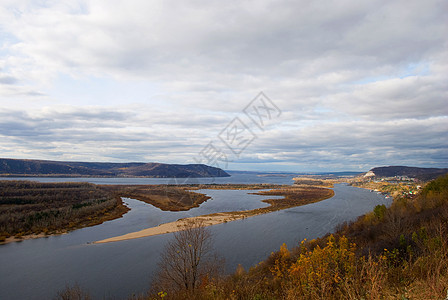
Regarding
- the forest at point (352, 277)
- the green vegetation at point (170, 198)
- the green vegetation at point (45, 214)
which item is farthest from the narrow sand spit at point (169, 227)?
the forest at point (352, 277)

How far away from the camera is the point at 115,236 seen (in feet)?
93.9

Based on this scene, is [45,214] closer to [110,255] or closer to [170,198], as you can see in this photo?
[110,255]

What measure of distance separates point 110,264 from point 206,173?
133 meters

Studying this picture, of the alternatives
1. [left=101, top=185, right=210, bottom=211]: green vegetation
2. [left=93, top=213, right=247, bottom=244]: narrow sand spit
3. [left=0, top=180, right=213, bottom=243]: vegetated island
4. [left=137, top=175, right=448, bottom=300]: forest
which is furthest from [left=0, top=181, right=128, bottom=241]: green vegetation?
[left=137, top=175, right=448, bottom=300]: forest

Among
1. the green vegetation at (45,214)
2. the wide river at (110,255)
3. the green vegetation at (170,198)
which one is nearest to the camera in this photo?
the wide river at (110,255)

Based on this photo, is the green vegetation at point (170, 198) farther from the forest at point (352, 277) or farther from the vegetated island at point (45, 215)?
the forest at point (352, 277)

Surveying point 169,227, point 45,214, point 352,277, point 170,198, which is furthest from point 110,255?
point 170,198

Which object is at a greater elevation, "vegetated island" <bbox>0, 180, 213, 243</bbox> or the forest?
the forest

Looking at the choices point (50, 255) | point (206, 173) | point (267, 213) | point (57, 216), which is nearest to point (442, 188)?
point (267, 213)

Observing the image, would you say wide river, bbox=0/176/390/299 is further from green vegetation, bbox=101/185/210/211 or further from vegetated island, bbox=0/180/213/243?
green vegetation, bbox=101/185/210/211

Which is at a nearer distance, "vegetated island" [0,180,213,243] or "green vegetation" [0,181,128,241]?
"vegetated island" [0,180,213,243]

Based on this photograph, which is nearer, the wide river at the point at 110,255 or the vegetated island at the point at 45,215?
the wide river at the point at 110,255

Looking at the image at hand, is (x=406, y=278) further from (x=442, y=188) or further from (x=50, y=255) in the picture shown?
(x=442, y=188)

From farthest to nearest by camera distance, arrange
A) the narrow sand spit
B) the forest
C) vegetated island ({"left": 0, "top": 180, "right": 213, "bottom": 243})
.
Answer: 1. vegetated island ({"left": 0, "top": 180, "right": 213, "bottom": 243})
2. the narrow sand spit
3. the forest
